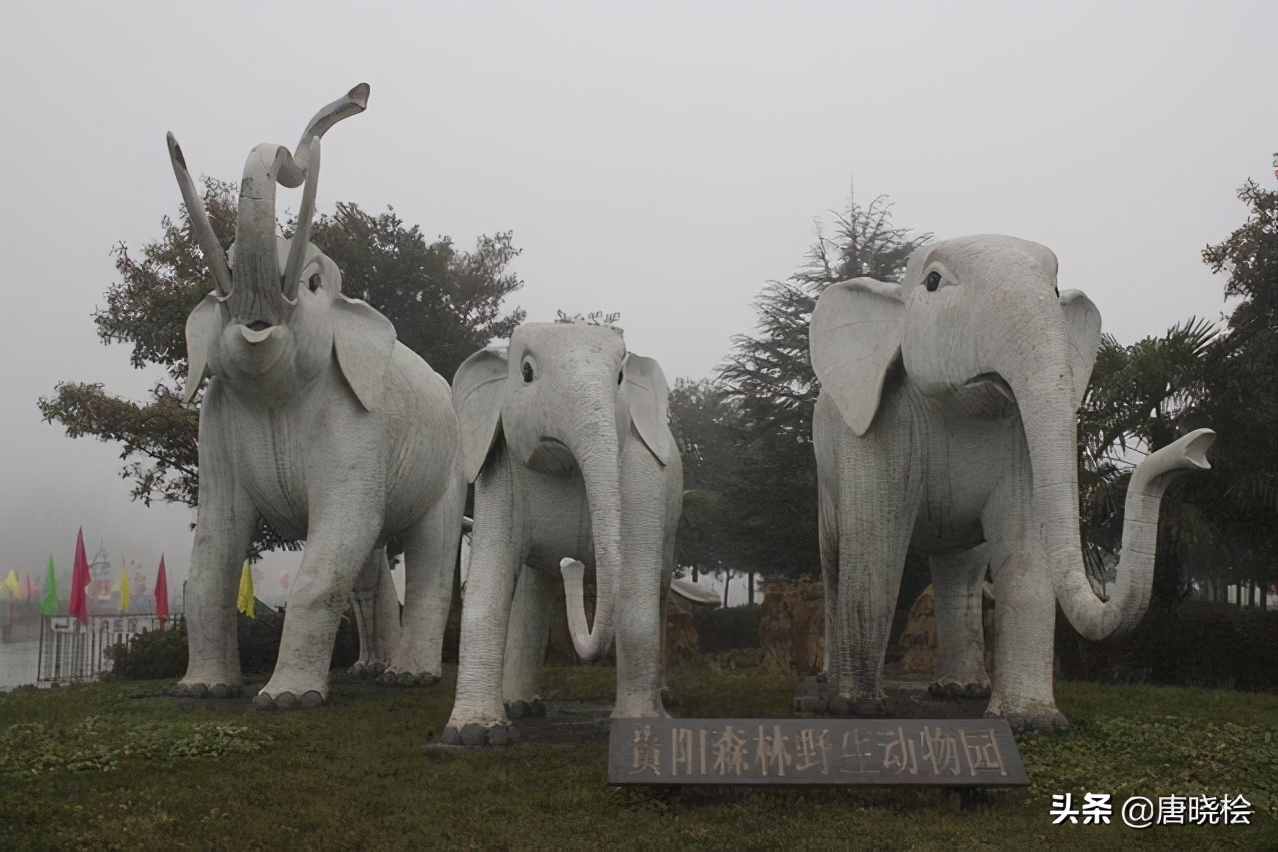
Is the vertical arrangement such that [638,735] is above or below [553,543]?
below

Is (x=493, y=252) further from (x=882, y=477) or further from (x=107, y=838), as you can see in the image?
(x=107, y=838)

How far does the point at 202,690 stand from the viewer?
9.68m

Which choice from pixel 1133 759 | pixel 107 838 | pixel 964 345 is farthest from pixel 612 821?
pixel 964 345

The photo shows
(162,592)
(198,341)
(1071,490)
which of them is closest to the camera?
(1071,490)

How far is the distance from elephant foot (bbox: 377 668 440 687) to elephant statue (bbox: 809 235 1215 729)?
12.3ft

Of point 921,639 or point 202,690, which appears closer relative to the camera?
point 202,690

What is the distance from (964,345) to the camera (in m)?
7.73

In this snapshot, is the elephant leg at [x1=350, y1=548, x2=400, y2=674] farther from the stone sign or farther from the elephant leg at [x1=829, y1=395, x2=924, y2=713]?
the stone sign

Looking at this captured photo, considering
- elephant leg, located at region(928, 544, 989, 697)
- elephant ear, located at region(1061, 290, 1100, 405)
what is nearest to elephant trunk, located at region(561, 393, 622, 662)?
elephant ear, located at region(1061, 290, 1100, 405)

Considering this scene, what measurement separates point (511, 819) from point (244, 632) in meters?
8.06

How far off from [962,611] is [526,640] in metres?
3.67

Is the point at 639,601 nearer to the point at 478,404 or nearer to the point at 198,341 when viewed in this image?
the point at 478,404

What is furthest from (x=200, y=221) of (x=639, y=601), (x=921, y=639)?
(x=921, y=639)

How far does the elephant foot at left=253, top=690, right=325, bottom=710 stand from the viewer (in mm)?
8922
